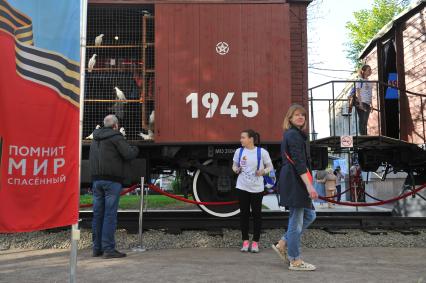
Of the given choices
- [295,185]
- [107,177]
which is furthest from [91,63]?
[295,185]

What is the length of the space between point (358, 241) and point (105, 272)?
373 cm

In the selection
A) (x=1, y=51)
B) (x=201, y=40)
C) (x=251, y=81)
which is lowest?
(x=1, y=51)

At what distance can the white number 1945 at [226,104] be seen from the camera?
7.27 meters

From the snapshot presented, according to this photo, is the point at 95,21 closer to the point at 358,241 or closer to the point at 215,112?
the point at 215,112

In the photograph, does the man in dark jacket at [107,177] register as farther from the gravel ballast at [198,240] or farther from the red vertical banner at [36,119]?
the red vertical banner at [36,119]

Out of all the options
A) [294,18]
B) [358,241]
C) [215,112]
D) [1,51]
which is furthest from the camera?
[294,18]

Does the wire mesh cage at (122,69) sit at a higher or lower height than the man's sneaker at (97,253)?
higher

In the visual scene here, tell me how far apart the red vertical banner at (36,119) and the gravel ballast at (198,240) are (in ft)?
10.3

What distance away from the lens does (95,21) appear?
7.98 meters

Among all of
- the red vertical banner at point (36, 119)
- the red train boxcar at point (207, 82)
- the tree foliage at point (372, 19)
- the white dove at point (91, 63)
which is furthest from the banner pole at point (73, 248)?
the tree foliage at point (372, 19)

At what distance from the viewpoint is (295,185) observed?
15.3 ft

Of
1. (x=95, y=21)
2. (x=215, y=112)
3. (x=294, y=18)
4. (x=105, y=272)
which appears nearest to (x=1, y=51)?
(x=105, y=272)

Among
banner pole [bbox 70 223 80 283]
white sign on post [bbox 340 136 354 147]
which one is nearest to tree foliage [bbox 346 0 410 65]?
white sign on post [bbox 340 136 354 147]

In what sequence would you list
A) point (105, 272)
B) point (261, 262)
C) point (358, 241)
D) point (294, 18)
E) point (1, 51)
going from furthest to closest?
point (294, 18) < point (358, 241) < point (261, 262) < point (105, 272) < point (1, 51)
